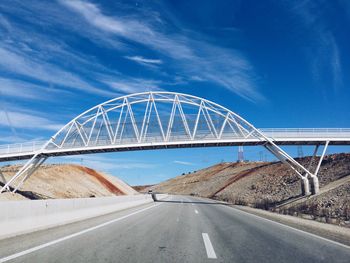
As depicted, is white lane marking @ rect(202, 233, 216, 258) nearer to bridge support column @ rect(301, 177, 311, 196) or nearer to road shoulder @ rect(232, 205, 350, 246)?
road shoulder @ rect(232, 205, 350, 246)

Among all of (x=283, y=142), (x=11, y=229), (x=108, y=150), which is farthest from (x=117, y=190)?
(x=11, y=229)

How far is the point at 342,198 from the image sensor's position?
30672mm

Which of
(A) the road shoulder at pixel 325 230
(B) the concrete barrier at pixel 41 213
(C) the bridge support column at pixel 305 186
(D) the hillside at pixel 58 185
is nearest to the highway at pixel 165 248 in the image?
(B) the concrete barrier at pixel 41 213

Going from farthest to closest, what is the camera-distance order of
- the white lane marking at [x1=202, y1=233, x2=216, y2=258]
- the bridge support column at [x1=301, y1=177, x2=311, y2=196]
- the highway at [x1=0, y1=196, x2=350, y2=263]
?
the bridge support column at [x1=301, y1=177, x2=311, y2=196], the white lane marking at [x1=202, y1=233, x2=216, y2=258], the highway at [x1=0, y1=196, x2=350, y2=263]

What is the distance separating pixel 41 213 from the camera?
12539 mm

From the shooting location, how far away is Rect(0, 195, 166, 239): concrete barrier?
1004 cm

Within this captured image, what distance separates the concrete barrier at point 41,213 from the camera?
10039 mm

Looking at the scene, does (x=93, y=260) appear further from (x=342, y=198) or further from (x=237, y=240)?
(x=342, y=198)

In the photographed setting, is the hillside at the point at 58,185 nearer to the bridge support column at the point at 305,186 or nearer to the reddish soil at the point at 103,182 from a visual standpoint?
the reddish soil at the point at 103,182

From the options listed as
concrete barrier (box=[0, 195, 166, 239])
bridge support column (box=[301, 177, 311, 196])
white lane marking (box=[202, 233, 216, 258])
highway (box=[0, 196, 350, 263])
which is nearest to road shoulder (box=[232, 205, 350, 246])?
highway (box=[0, 196, 350, 263])

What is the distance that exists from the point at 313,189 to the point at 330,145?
8.95 meters

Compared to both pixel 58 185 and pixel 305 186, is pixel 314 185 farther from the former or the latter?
pixel 58 185

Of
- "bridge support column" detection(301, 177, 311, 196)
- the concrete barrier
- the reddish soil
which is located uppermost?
the reddish soil

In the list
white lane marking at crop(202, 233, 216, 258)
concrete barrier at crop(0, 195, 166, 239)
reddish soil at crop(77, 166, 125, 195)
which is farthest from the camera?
reddish soil at crop(77, 166, 125, 195)
